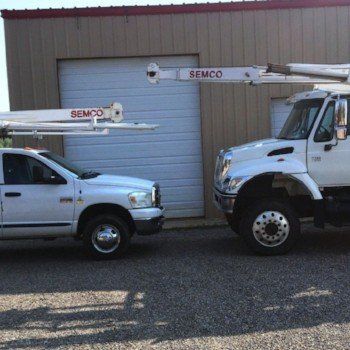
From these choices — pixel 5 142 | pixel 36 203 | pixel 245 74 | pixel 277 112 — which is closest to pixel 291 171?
pixel 245 74

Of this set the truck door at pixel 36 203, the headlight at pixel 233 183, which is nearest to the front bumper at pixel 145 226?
the truck door at pixel 36 203

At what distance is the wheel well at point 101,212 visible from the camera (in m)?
8.11

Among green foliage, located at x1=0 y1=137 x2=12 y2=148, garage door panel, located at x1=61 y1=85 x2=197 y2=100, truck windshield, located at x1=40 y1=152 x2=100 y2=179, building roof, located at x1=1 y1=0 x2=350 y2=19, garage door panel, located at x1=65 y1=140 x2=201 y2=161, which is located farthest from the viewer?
garage door panel, located at x1=65 y1=140 x2=201 y2=161

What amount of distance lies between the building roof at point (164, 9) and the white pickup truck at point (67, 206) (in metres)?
4.91

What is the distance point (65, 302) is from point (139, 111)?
7.01 metres

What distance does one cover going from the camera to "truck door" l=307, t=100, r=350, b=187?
312 inches

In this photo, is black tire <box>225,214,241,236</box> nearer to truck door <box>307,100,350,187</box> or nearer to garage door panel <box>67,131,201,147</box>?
truck door <box>307,100,350,187</box>

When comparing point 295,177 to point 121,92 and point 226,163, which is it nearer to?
point 226,163

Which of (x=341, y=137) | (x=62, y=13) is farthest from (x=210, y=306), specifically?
(x=62, y=13)

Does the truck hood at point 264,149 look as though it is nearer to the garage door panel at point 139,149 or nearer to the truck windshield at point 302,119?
the truck windshield at point 302,119

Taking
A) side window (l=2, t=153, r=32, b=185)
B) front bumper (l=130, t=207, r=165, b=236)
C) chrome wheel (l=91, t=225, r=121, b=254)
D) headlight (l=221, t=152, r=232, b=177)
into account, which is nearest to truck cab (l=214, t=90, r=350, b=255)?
headlight (l=221, t=152, r=232, b=177)

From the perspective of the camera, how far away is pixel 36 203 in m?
7.98

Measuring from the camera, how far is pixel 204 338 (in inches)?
190

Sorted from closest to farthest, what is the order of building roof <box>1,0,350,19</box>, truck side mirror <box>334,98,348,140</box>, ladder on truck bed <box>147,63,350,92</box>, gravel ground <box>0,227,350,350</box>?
gravel ground <box>0,227,350,350</box> < truck side mirror <box>334,98,348,140</box> < ladder on truck bed <box>147,63,350,92</box> < building roof <box>1,0,350,19</box>
